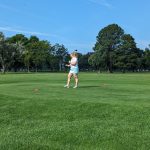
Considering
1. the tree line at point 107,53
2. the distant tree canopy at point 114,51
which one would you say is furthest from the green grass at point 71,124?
the distant tree canopy at point 114,51

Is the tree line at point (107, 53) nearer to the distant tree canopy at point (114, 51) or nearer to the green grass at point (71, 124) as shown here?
the distant tree canopy at point (114, 51)

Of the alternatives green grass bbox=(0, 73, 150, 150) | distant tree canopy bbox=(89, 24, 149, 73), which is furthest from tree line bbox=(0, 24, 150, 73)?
green grass bbox=(0, 73, 150, 150)

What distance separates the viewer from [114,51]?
138500 millimetres

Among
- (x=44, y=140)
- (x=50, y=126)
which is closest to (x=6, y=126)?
(x=50, y=126)

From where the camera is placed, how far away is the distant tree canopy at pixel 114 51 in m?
136

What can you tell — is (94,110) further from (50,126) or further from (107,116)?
(50,126)

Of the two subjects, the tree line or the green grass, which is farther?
the tree line

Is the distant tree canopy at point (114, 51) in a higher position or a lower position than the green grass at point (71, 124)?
higher

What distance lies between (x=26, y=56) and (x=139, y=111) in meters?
128

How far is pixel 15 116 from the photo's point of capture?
1338cm

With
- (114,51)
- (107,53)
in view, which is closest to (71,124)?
(107,53)

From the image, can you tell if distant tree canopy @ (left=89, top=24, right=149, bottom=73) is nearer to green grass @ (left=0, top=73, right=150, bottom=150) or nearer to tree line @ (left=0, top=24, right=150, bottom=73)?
tree line @ (left=0, top=24, right=150, bottom=73)

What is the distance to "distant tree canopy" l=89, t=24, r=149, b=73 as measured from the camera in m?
136

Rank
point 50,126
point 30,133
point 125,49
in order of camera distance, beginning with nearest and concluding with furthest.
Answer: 1. point 30,133
2. point 50,126
3. point 125,49
